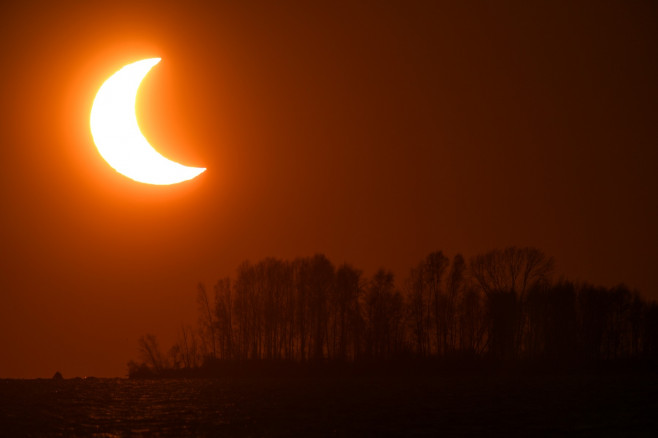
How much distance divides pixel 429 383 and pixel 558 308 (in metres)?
40.6

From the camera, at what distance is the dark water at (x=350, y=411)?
164ft

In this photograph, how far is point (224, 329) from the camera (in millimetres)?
135875

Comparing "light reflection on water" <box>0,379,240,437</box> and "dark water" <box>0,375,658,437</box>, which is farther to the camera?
"light reflection on water" <box>0,379,240,437</box>

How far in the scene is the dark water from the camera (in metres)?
50.0

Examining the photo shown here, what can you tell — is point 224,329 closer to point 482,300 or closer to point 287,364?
point 287,364

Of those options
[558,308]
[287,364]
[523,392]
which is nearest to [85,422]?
[523,392]

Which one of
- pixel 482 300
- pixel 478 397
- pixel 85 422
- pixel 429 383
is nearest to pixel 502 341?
pixel 482 300

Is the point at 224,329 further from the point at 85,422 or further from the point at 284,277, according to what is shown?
the point at 85,422

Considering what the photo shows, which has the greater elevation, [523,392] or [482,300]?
[482,300]

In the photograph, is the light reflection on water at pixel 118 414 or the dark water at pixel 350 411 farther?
the light reflection on water at pixel 118 414

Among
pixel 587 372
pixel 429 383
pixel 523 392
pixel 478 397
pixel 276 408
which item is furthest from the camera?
pixel 587 372

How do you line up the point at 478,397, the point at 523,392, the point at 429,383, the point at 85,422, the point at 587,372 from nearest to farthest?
1. the point at 85,422
2. the point at 478,397
3. the point at 523,392
4. the point at 429,383
5. the point at 587,372

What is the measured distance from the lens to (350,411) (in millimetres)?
62594

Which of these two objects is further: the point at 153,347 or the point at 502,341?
the point at 153,347
